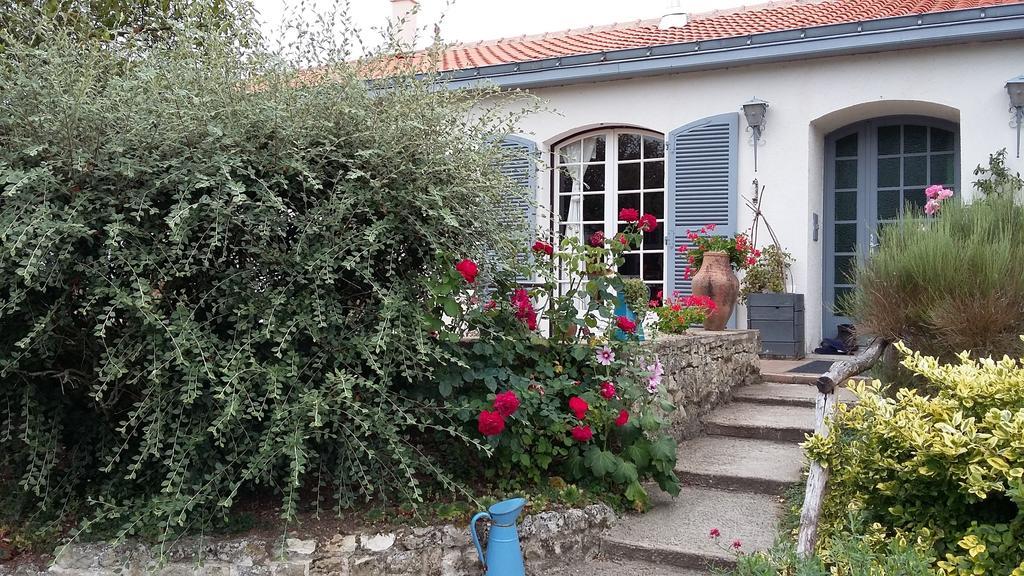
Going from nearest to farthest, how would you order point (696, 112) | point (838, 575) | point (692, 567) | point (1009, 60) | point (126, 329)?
point (838, 575) → point (126, 329) → point (692, 567) → point (1009, 60) → point (696, 112)

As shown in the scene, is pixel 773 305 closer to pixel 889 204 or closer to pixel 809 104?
pixel 889 204

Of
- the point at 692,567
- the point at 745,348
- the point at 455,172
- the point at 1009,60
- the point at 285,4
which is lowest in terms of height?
the point at 692,567

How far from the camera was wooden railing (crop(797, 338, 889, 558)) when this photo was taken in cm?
316

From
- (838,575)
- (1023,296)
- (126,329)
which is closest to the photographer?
(838,575)

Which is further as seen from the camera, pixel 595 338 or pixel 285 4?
pixel 595 338

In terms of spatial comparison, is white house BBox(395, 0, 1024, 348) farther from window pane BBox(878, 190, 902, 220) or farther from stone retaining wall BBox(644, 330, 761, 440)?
stone retaining wall BBox(644, 330, 761, 440)

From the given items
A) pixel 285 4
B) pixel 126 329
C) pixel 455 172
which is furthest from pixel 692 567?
pixel 285 4

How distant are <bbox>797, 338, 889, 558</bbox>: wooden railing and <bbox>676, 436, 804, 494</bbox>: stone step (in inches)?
17.8

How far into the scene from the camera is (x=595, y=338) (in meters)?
4.06

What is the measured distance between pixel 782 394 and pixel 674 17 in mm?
5592

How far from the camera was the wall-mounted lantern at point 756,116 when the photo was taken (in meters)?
7.32

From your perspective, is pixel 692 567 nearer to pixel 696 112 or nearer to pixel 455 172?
pixel 455 172

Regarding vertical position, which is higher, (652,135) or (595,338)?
(652,135)

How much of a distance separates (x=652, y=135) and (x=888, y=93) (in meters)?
2.13
